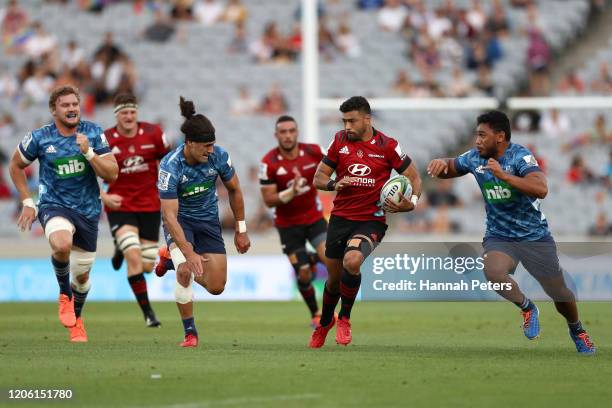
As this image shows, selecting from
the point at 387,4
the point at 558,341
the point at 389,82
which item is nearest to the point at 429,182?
the point at 389,82

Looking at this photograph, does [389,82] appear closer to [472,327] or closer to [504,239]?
[472,327]

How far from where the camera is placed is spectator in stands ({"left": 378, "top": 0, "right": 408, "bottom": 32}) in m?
29.0

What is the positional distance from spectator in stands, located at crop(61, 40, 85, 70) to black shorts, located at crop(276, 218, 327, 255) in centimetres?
1488

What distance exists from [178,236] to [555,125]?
16.4 m

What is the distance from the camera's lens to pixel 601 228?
23875 millimetres

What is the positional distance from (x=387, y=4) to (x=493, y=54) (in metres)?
3.01

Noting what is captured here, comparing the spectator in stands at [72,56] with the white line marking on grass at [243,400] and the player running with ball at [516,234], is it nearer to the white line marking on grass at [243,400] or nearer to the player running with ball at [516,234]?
the player running with ball at [516,234]

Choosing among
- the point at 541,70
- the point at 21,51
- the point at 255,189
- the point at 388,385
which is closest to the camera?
the point at 388,385

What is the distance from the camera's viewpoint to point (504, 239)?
1141 centimetres

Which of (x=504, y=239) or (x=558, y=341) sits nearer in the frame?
(x=504, y=239)

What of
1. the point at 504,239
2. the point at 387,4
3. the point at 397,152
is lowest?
the point at 504,239

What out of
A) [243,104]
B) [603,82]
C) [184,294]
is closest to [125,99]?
[184,294]

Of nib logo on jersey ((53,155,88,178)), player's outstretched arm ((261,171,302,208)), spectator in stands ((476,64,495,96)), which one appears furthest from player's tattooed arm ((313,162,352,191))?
spectator in stands ((476,64,495,96))

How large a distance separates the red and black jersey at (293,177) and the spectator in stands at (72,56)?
48.5ft
